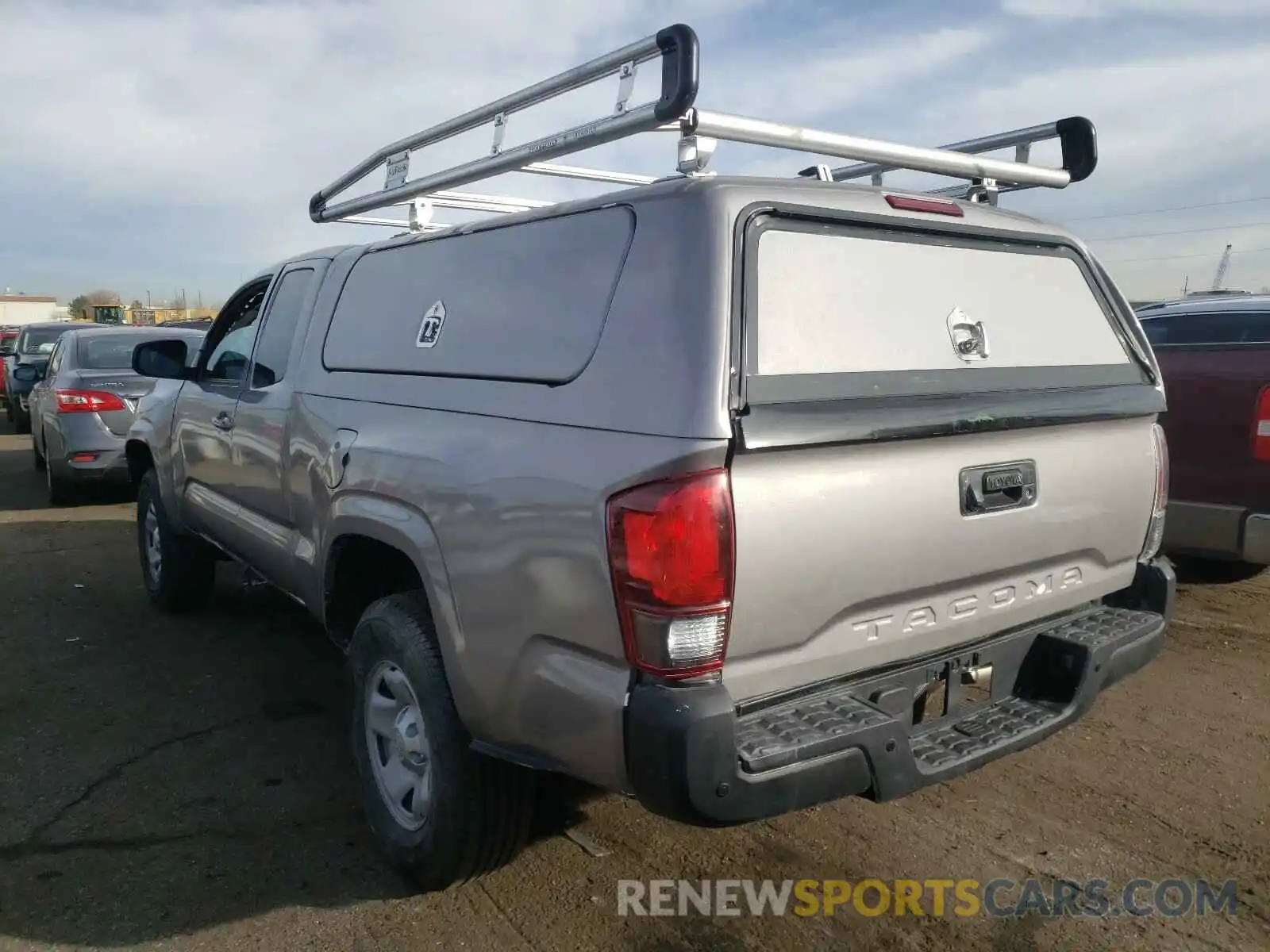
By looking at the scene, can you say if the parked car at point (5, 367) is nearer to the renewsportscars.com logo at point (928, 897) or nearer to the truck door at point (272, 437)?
the truck door at point (272, 437)

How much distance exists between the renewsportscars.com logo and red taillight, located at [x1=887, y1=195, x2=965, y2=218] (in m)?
1.97

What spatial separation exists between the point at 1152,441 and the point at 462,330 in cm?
215

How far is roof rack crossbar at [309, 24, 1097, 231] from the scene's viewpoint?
2.54 metres

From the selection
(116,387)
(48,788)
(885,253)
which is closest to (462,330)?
(885,253)

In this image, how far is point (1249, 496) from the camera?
4.99 meters

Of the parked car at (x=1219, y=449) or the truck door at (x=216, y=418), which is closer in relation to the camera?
the truck door at (x=216, y=418)

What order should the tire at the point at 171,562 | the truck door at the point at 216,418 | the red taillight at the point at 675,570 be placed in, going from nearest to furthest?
the red taillight at the point at 675,570 → the truck door at the point at 216,418 → the tire at the point at 171,562

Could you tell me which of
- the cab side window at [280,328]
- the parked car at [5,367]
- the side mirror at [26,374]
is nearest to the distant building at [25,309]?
the parked car at [5,367]

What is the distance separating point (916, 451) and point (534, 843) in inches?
71.1

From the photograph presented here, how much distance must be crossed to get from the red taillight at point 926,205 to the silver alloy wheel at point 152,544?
4.71 meters

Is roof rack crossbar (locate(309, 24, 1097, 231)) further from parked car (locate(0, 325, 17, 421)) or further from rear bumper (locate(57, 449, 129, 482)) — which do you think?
parked car (locate(0, 325, 17, 421))

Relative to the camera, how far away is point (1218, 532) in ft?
16.7

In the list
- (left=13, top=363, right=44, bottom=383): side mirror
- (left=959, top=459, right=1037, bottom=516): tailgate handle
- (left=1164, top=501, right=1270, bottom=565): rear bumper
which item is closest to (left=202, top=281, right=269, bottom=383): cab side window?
(left=959, top=459, right=1037, bottom=516): tailgate handle

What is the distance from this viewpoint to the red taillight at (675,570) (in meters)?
2.21
